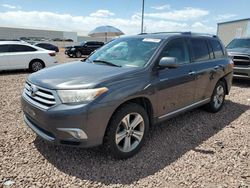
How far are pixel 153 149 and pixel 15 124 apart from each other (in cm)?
261

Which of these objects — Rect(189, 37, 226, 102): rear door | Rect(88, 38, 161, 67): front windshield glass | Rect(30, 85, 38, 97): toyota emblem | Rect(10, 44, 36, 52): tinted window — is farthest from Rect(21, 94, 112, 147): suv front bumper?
Rect(10, 44, 36, 52): tinted window

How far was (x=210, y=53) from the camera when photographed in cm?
511

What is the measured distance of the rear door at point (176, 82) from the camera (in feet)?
12.1

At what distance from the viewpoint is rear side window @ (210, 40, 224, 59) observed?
17.4 feet

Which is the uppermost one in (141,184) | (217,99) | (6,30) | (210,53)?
(6,30)

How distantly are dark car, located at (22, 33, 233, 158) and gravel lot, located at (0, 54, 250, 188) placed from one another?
12.6 inches

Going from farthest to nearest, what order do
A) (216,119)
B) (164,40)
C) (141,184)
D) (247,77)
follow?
(247,77)
(216,119)
(164,40)
(141,184)

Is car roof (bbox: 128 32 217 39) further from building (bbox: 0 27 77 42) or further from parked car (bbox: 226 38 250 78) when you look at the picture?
building (bbox: 0 27 77 42)

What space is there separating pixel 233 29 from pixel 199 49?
982 inches

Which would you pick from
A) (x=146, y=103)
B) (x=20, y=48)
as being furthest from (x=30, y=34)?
(x=146, y=103)

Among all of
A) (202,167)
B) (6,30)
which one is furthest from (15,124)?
(6,30)

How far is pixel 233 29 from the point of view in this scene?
2644 cm

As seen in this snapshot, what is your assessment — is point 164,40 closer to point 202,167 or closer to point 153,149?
point 153,149

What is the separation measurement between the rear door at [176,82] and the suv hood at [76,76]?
2.07 ft
